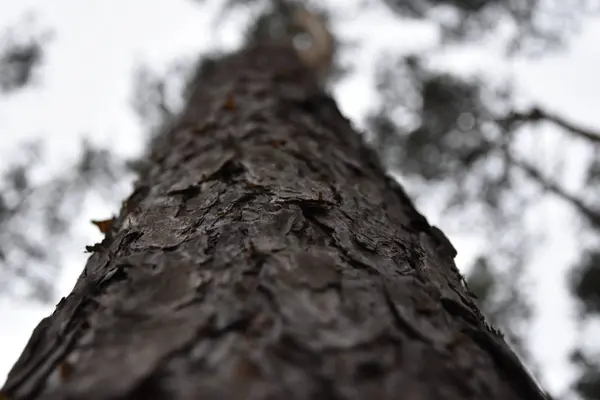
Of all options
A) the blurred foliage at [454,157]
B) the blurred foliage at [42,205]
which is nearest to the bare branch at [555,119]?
the blurred foliage at [454,157]

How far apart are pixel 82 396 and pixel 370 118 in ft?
21.4

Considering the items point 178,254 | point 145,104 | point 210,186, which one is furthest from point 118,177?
point 178,254

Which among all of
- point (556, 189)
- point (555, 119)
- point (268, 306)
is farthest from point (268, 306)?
point (556, 189)

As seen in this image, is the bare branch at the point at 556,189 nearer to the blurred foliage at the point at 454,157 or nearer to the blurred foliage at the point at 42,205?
the blurred foliage at the point at 454,157

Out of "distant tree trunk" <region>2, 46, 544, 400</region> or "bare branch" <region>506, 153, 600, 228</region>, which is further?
"bare branch" <region>506, 153, 600, 228</region>

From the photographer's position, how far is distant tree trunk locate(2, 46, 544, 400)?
914 millimetres

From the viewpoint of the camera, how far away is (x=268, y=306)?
42.5 inches

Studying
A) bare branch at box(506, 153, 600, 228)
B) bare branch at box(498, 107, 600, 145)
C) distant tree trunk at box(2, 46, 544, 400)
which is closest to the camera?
distant tree trunk at box(2, 46, 544, 400)

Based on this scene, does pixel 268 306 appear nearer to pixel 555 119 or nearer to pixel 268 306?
pixel 268 306

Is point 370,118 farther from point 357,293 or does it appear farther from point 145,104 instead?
point 357,293

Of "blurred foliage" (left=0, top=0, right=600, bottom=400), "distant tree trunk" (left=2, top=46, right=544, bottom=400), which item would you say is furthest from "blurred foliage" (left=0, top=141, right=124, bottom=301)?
"distant tree trunk" (left=2, top=46, right=544, bottom=400)

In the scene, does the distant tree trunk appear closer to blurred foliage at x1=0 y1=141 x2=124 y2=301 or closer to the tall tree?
the tall tree

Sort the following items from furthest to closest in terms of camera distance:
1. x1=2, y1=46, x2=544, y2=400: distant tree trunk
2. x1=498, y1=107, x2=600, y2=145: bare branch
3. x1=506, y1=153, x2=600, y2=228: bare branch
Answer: x1=506, y1=153, x2=600, y2=228: bare branch < x1=498, y1=107, x2=600, y2=145: bare branch < x1=2, y1=46, x2=544, y2=400: distant tree trunk

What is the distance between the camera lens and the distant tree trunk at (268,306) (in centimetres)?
91
